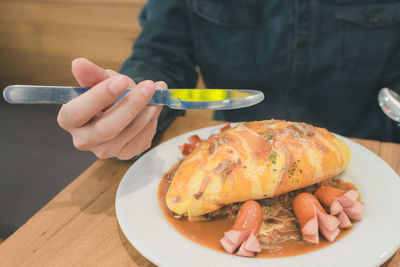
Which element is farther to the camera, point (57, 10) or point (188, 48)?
point (57, 10)

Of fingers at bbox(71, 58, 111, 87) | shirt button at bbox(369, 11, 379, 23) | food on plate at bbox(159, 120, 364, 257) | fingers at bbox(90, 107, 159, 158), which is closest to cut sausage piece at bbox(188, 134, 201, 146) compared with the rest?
food on plate at bbox(159, 120, 364, 257)

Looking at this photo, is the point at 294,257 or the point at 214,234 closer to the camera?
the point at 294,257

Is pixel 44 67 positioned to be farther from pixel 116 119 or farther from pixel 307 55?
pixel 116 119

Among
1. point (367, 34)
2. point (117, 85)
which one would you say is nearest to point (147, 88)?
point (117, 85)

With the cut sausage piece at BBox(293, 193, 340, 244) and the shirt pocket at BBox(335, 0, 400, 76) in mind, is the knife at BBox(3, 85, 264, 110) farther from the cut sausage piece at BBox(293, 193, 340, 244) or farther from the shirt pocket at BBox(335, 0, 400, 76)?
the shirt pocket at BBox(335, 0, 400, 76)

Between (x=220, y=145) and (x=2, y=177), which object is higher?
(x=220, y=145)

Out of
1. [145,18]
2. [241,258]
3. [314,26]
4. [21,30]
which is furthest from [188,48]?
[21,30]

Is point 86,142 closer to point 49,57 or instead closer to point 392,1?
point 392,1
